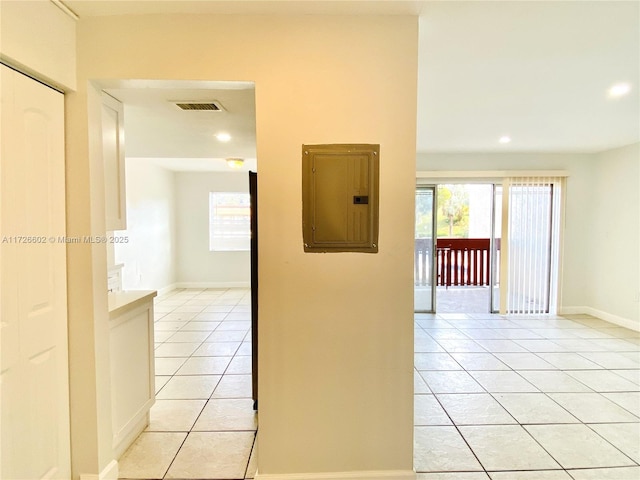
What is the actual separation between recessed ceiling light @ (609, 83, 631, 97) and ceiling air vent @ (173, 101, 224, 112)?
9.92ft

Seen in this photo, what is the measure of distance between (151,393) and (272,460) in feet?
3.64

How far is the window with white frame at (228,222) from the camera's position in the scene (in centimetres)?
680

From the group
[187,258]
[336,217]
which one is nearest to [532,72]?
[336,217]

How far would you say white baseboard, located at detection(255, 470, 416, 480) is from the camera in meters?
1.60

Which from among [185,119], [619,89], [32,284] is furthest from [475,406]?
[185,119]

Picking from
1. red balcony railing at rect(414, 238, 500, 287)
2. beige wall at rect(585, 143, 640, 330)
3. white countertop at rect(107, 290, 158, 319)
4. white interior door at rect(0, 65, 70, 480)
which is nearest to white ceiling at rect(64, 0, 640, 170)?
white interior door at rect(0, 65, 70, 480)

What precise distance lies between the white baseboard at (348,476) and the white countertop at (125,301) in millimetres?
1204

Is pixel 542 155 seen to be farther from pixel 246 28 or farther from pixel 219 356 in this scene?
pixel 219 356

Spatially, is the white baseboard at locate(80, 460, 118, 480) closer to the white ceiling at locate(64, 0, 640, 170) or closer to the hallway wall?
the white ceiling at locate(64, 0, 640, 170)

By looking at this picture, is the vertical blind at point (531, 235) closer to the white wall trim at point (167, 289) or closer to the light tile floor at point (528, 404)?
the light tile floor at point (528, 404)

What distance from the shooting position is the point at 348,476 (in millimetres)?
1604

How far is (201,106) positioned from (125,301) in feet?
4.64

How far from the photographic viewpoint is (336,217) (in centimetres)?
157

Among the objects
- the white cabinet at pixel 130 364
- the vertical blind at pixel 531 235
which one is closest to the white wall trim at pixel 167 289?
the white cabinet at pixel 130 364
